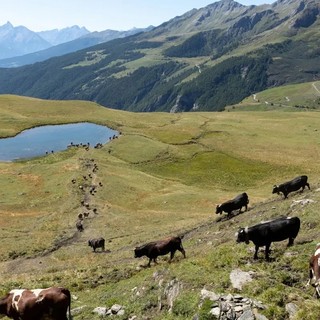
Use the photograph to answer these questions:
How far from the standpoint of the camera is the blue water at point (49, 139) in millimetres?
105000

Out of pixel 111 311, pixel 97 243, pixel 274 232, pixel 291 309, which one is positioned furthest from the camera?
pixel 97 243

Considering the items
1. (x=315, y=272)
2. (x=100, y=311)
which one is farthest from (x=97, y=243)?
(x=315, y=272)

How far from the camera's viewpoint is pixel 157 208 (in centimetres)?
6244

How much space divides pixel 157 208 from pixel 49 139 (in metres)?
64.7

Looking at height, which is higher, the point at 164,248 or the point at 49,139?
the point at 164,248

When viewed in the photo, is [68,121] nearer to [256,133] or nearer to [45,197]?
[256,133]

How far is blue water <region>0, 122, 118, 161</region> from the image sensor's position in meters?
105

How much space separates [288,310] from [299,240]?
380 inches

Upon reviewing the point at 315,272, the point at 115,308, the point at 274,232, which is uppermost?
the point at 315,272

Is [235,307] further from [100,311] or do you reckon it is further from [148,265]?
[148,265]

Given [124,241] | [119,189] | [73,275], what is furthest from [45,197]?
[73,275]

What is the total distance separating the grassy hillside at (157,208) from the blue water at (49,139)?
451 centimetres

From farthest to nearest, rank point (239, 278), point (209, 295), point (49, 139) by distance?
point (49, 139), point (239, 278), point (209, 295)

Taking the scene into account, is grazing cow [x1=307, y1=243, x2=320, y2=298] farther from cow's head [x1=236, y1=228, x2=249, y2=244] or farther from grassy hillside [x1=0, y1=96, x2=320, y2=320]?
cow's head [x1=236, y1=228, x2=249, y2=244]
